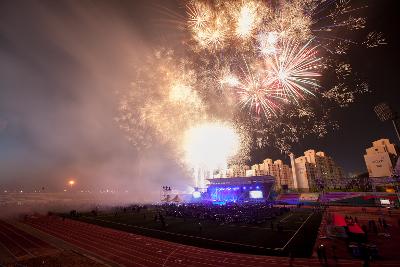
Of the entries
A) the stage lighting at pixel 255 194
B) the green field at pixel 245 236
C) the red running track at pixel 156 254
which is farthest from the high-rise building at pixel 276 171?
the red running track at pixel 156 254

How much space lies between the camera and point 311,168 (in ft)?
424

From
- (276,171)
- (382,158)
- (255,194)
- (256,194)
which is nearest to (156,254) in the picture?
(256,194)

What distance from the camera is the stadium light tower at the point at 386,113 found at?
122 ft

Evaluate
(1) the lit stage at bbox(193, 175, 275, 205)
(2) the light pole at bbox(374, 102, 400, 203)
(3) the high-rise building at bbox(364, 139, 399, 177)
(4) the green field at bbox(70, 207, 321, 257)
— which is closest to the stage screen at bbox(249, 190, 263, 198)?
(1) the lit stage at bbox(193, 175, 275, 205)

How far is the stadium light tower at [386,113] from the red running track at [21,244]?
50.9 m

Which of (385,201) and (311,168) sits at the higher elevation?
(311,168)

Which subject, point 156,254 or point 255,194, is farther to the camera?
point 255,194

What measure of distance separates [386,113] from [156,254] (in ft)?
137

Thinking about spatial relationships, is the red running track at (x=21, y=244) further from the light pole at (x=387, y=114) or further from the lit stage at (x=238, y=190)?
the lit stage at (x=238, y=190)

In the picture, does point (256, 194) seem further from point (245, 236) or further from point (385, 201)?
point (245, 236)

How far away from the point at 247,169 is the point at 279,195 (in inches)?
3623

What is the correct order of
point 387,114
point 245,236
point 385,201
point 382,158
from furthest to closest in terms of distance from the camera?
1. point 382,158
2. point 385,201
3. point 387,114
4. point 245,236

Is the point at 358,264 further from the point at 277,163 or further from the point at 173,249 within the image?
the point at 277,163

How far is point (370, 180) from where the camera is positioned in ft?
171
